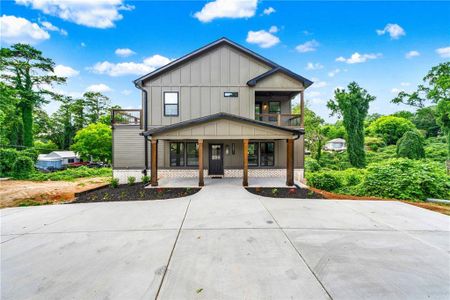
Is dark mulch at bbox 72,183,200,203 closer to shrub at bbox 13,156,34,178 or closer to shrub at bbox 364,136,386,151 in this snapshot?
shrub at bbox 13,156,34,178

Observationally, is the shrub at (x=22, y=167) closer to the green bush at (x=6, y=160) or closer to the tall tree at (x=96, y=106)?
the green bush at (x=6, y=160)

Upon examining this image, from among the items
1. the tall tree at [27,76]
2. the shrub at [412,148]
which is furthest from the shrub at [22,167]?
the shrub at [412,148]

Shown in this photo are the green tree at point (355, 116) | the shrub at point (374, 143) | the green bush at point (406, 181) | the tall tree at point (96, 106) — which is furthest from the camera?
the tall tree at point (96, 106)

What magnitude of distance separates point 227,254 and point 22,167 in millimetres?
21983

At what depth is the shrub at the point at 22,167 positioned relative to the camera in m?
16.1

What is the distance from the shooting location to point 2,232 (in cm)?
470

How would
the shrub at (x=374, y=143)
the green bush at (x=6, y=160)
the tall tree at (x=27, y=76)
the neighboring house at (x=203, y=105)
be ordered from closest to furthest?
the neighboring house at (x=203, y=105)
the green bush at (x=6, y=160)
the tall tree at (x=27, y=76)
the shrub at (x=374, y=143)

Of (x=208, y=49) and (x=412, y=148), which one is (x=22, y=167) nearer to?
(x=208, y=49)

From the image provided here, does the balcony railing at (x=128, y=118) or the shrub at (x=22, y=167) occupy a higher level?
the balcony railing at (x=128, y=118)

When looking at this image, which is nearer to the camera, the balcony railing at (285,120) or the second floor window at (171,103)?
the second floor window at (171,103)

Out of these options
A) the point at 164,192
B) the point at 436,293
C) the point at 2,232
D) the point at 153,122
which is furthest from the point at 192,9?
the point at 436,293

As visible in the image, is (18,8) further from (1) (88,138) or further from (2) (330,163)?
(2) (330,163)

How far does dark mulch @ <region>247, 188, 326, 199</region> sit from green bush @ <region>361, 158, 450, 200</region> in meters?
2.69

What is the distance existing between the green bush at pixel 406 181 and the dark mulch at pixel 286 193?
2.69 meters
